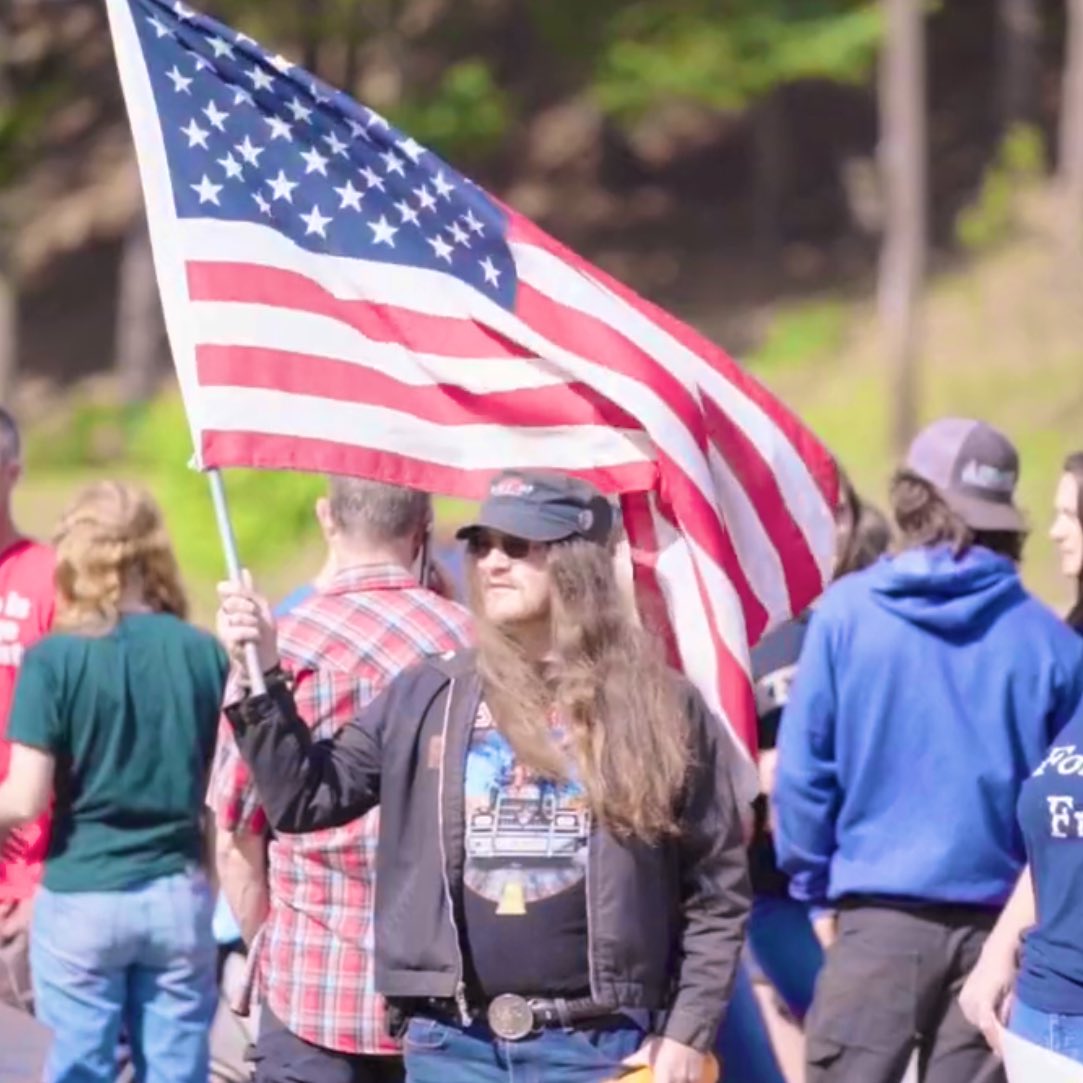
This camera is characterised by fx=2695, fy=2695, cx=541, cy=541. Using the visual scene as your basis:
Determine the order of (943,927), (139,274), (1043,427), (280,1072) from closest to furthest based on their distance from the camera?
(280,1072) < (943,927) < (1043,427) < (139,274)

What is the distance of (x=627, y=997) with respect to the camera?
4660 mm

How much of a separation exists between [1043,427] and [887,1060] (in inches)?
988

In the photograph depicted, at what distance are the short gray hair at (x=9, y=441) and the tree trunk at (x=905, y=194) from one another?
2649 cm

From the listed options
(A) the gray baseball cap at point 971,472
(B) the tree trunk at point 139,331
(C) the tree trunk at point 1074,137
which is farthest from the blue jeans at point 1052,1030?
(B) the tree trunk at point 139,331

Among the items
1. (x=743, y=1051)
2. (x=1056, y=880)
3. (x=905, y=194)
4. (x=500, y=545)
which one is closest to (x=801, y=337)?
(x=905, y=194)

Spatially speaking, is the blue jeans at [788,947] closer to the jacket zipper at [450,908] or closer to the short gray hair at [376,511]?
the short gray hair at [376,511]

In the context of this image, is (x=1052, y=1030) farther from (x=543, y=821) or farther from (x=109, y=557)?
(x=109, y=557)

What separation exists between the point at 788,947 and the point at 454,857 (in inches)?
84.3

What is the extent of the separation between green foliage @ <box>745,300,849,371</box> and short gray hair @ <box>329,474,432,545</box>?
31877 millimetres

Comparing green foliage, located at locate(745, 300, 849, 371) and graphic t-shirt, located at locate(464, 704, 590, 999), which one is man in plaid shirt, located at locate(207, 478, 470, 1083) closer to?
graphic t-shirt, located at locate(464, 704, 590, 999)

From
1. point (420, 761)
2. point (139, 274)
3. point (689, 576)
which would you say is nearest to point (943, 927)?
point (689, 576)

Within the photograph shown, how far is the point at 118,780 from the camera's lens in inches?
251

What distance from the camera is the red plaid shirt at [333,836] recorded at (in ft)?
17.7

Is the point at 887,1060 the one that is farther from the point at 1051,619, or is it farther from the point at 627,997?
the point at 627,997
